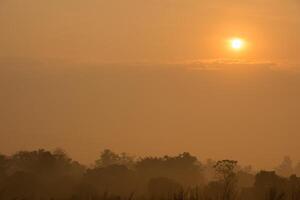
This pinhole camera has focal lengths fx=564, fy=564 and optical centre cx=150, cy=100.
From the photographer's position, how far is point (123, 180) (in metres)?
113

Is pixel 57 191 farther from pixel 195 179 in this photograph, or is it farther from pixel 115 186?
pixel 195 179

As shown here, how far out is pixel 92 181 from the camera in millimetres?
109750

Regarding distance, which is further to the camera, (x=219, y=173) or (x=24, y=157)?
(x=24, y=157)

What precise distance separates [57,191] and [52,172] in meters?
40.5

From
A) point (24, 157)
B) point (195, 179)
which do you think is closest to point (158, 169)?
point (195, 179)

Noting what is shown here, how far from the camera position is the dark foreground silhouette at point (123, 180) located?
3081 inches

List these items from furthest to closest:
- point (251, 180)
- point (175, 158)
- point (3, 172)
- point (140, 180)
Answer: point (175, 158), point (251, 180), point (3, 172), point (140, 180)

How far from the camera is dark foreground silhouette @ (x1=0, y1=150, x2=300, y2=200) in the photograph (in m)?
78.2

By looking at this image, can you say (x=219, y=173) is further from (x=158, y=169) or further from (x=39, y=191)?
(x=39, y=191)

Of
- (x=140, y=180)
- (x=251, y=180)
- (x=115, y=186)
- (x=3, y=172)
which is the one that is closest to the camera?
(x=115, y=186)

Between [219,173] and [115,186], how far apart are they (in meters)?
28.1

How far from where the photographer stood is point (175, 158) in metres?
165

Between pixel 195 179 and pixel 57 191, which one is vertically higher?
pixel 195 179

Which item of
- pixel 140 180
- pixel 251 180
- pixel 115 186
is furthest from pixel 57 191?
pixel 251 180
